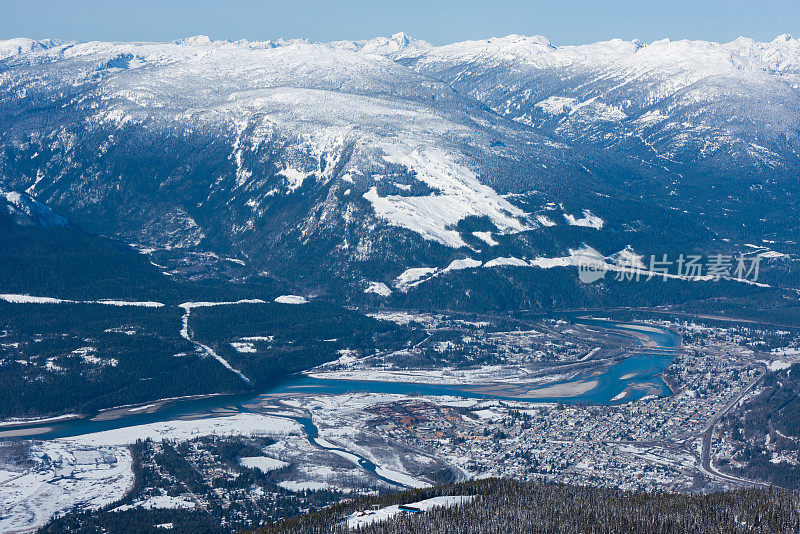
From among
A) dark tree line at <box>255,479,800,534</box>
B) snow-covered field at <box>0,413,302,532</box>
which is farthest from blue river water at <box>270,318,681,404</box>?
dark tree line at <box>255,479,800,534</box>

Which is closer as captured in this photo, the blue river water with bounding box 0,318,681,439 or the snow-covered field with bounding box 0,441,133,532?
the snow-covered field with bounding box 0,441,133,532

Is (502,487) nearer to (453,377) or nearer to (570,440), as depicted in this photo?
(570,440)

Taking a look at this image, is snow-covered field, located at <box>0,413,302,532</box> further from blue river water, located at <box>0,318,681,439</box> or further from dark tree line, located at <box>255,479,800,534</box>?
dark tree line, located at <box>255,479,800,534</box>

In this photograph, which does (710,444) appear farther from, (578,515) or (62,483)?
(62,483)

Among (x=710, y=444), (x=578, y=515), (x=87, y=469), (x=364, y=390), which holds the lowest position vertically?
(x=87, y=469)

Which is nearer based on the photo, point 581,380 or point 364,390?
point 364,390

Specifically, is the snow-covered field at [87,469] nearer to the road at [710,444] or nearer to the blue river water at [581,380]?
the blue river water at [581,380]

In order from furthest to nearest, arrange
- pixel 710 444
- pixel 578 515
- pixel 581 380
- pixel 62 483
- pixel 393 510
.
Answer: pixel 581 380 → pixel 710 444 → pixel 62 483 → pixel 393 510 → pixel 578 515

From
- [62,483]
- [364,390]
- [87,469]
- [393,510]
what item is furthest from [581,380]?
[62,483]

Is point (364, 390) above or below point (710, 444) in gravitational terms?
above
